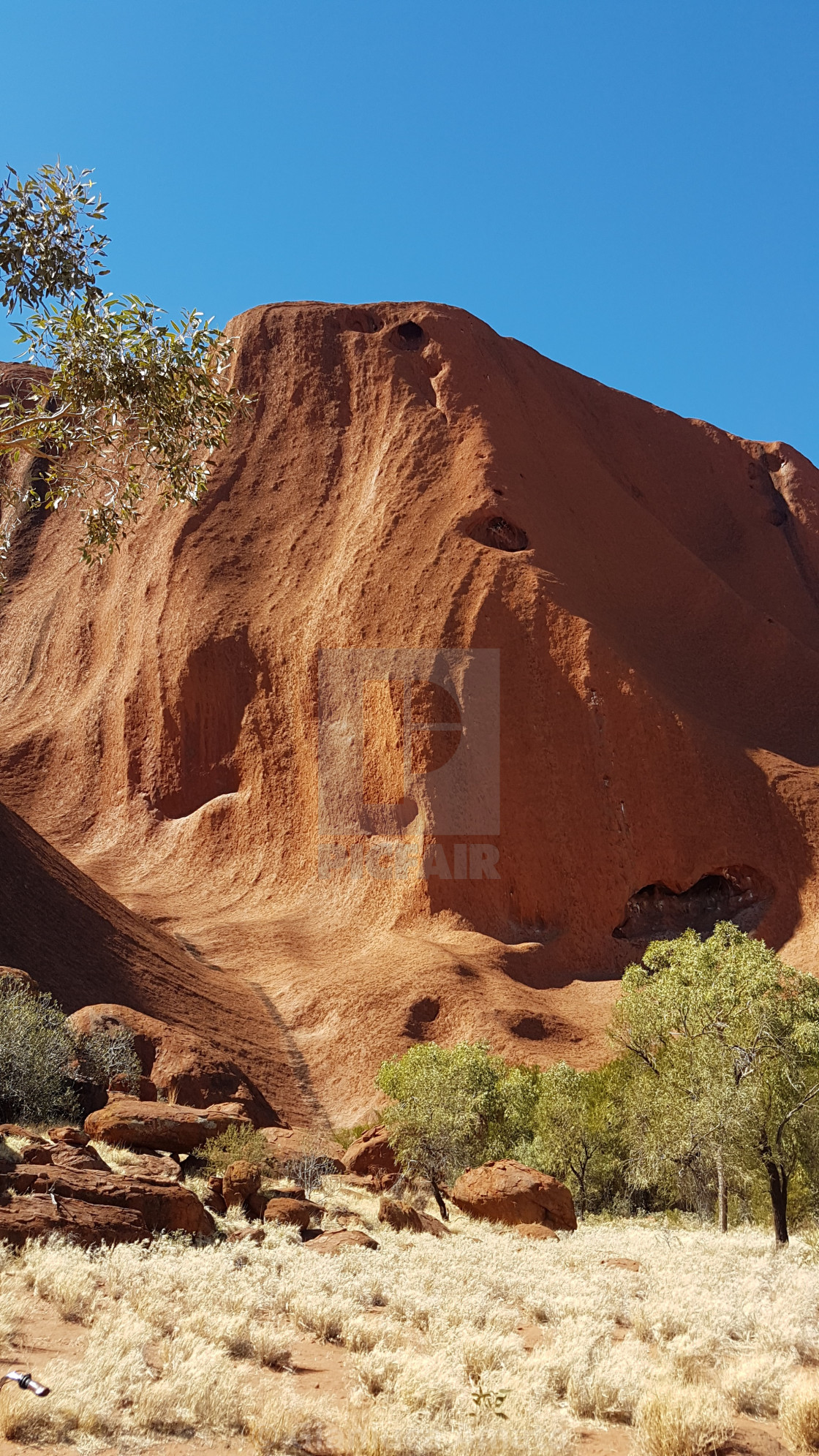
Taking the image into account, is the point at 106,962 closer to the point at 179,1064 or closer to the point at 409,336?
the point at 179,1064

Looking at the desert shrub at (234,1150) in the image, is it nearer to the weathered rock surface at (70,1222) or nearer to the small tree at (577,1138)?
the weathered rock surface at (70,1222)

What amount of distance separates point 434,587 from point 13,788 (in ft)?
66.5

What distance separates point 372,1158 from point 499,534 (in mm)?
30444

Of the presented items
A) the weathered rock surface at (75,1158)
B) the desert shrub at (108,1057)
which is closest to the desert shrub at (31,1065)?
the desert shrub at (108,1057)

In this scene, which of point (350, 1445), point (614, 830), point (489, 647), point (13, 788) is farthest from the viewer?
point (13, 788)

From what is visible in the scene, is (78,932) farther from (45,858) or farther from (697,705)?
(697,705)

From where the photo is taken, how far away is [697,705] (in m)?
42.0

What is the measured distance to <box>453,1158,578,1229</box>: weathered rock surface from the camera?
14.2 m

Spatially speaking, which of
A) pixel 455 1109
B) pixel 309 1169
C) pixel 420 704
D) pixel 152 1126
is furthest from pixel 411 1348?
pixel 420 704

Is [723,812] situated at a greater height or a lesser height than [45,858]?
greater

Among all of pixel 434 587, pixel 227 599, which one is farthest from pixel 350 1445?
pixel 227 599

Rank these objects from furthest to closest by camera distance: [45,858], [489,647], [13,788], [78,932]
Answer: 1. [13,788]
2. [489,647]
3. [45,858]
4. [78,932]

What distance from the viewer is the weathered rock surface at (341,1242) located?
32.9ft

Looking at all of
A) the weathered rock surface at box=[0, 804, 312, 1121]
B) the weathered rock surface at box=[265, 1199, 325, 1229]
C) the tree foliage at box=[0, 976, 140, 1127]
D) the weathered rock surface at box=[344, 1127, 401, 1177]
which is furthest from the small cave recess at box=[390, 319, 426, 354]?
the weathered rock surface at box=[265, 1199, 325, 1229]
